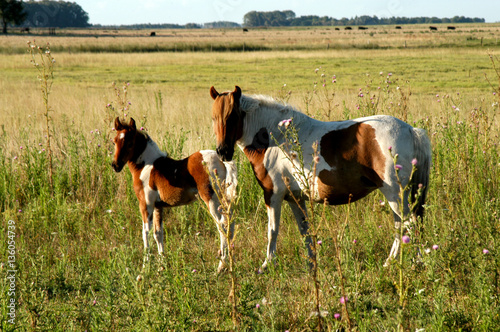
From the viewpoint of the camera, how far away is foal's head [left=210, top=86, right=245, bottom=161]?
429cm

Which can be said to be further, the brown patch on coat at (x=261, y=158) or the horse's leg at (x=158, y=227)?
the horse's leg at (x=158, y=227)

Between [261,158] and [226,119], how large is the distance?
52cm

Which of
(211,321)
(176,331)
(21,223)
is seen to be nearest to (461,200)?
(211,321)

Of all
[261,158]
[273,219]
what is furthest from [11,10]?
[273,219]

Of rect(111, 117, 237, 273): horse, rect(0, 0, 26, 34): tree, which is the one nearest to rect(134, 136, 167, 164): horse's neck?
rect(111, 117, 237, 273): horse

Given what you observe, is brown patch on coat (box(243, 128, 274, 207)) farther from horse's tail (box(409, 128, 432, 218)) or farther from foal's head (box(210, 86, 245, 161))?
horse's tail (box(409, 128, 432, 218))

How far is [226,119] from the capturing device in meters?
4.30

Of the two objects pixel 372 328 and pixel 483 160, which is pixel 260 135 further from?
pixel 483 160

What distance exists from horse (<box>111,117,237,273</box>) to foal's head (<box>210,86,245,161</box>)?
37cm

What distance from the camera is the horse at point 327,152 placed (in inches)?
161

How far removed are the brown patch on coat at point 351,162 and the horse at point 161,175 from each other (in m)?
0.99

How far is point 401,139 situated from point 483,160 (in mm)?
2805

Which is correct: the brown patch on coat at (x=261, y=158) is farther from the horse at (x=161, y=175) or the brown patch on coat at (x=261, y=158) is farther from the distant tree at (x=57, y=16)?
the distant tree at (x=57, y=16)

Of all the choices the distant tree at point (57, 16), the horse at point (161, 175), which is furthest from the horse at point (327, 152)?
the distant tree at point (57, 16)
